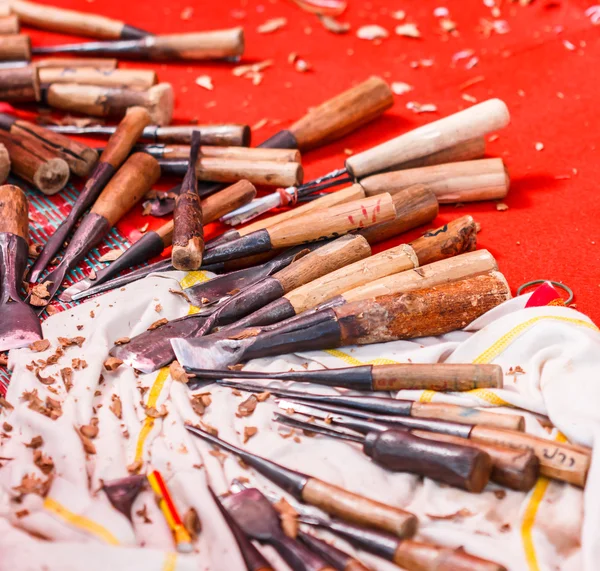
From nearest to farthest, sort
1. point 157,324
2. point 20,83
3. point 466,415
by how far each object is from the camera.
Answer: point 466,415 → point 157,324 → point 20,83

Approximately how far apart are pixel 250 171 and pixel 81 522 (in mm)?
A: 1971

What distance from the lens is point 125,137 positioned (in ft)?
11.8

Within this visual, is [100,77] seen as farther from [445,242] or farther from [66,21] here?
[445,242]

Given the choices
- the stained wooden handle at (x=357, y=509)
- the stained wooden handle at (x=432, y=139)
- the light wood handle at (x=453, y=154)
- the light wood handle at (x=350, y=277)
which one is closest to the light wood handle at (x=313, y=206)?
the stained wooden handle at (x=432, y=139)

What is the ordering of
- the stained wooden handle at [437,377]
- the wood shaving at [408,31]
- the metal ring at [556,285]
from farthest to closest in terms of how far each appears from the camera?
the wood shaving at [408,31]
the metal ring at [556,285]
the stained wooden handle at [437,377]

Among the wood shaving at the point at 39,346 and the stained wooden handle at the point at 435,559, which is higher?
the wood shaving at the point at 39,346

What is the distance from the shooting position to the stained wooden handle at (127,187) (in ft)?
10.8

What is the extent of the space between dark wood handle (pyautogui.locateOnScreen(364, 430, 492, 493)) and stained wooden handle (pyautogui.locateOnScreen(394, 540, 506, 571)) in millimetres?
205

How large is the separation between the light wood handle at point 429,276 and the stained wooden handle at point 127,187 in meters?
1.25

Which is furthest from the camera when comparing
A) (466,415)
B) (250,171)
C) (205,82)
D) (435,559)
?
(205,82)

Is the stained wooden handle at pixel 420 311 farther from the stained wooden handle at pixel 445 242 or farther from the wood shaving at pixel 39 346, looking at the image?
the wood shaving at pixel 39 346

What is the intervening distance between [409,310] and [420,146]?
1181 millimetres

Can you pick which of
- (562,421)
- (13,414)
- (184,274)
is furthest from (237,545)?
(184,274)

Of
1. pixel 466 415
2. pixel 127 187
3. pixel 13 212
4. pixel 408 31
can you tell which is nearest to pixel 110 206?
pixel 127 187
